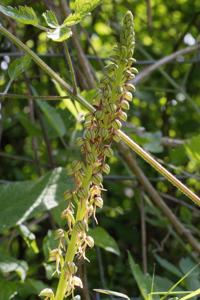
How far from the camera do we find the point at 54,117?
1826 millimetres

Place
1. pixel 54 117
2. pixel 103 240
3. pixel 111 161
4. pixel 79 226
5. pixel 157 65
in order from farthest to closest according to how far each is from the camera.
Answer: pixel 111 161, pixel 157 65, pixel 54 117, pixel 103 240, pixel 79 226

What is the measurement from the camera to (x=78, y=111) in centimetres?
167

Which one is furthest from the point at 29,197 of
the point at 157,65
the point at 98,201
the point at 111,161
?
the point at 111,161

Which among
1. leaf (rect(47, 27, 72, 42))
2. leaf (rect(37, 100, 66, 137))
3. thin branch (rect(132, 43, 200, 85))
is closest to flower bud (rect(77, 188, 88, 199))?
leaf (rect(47, 27, 72, 42))

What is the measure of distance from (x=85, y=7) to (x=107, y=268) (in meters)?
1.69

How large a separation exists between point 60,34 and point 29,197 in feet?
2.13

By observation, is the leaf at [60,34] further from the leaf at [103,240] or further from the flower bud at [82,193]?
the leaf at [103,240]

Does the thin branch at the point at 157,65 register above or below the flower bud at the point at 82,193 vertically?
above

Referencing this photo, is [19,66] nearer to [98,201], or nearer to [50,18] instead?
[50,18]

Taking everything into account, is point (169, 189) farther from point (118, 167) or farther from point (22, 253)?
point (22, 253)

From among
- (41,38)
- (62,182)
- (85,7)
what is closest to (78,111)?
(62,182)

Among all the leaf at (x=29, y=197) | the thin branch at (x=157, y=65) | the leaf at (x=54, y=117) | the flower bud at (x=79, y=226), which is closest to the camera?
the flower bud at (x=79, y=226)

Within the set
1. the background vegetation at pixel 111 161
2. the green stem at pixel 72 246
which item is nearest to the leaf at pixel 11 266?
the background vegetation at pixel 111 161

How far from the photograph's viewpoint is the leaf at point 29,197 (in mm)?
1441
